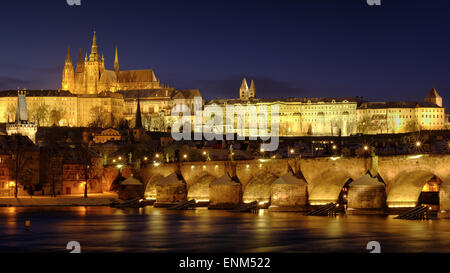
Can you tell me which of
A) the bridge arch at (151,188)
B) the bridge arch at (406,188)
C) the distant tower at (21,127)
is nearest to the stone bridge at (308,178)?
the bridge arch at (406,188)

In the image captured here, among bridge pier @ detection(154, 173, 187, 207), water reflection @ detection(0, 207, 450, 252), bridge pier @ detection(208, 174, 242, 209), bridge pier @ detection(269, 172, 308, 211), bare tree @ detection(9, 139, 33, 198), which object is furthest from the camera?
bare tree @ detection(9, 139, 33, 198)

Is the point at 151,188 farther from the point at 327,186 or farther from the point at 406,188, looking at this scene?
the point at 406,188

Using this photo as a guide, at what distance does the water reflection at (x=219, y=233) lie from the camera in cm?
4172

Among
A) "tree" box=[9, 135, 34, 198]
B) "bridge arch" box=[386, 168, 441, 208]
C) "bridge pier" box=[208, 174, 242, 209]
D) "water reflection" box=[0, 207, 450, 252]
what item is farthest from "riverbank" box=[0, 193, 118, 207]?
"bridge arch" box=[386, 168, 441, 208]

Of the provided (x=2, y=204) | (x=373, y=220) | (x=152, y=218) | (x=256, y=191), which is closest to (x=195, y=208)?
(x=256, y=191)

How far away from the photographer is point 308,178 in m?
66.5

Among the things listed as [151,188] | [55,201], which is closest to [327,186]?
[151,188]

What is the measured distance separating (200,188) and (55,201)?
15.2 m

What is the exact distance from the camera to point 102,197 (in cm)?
8669

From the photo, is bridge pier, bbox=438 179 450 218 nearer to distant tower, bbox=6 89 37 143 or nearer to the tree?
the tree

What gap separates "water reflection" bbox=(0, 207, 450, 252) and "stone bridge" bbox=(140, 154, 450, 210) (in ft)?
8.99

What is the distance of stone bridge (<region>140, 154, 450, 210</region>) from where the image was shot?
2340 inches
